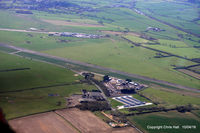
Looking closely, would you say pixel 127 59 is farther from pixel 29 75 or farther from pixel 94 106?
pixel 94 106

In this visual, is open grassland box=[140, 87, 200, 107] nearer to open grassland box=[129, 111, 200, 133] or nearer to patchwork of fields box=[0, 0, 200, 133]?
patchwork of fields box=[0, 0, 200, 133]

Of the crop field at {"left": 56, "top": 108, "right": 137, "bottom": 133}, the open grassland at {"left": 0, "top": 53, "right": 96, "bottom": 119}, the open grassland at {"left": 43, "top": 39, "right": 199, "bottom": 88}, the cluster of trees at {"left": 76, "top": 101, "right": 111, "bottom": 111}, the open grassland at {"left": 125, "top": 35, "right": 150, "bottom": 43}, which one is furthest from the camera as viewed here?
the open grassland at {"left": 125, "top": 35, "right": 150, "bottom": 43}

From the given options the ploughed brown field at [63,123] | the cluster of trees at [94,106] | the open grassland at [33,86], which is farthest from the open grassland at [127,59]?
the ploughed brown field at [63,123]

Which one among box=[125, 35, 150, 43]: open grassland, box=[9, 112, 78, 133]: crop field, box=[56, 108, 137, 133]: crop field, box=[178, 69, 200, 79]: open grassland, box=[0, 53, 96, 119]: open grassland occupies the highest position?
box=[125, 35, 150, 43]: open grassland

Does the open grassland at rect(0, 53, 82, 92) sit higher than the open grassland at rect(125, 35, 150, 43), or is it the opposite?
the open grassland at rect(125, 35, 150, 43)

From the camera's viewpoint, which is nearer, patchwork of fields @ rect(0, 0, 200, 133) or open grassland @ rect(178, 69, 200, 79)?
patchwork of fields @ rect(0, 0, 200, 133)

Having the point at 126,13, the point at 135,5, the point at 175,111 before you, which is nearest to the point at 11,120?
the point at 175,111

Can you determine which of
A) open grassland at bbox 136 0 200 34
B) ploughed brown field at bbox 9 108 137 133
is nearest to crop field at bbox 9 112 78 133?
ploughed brown field at bbox 9 108 137 133

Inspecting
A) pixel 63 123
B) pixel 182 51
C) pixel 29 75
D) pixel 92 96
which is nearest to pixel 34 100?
pixel 63 123
